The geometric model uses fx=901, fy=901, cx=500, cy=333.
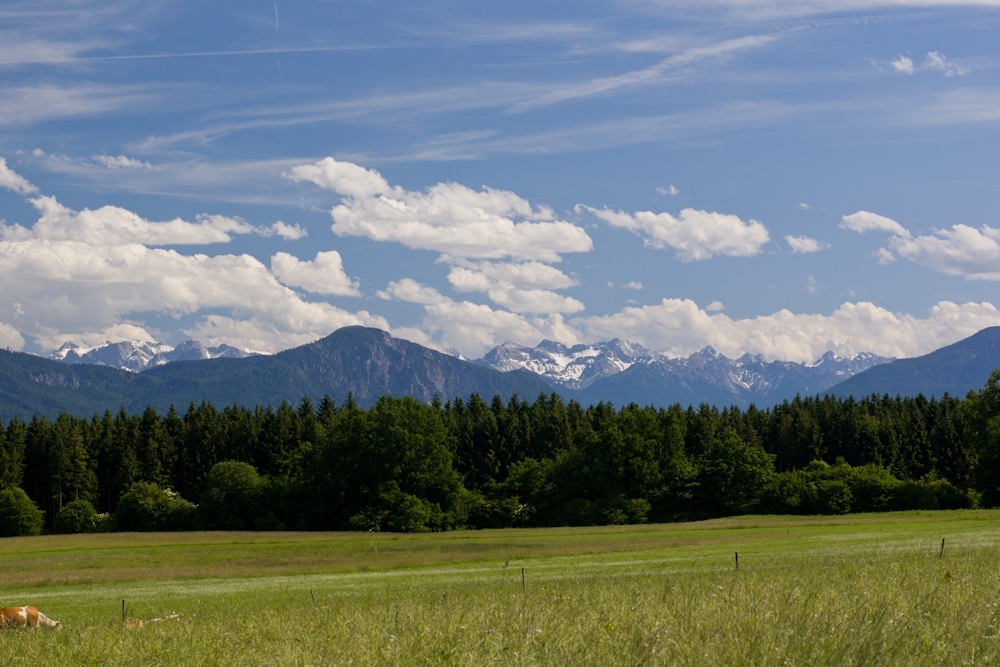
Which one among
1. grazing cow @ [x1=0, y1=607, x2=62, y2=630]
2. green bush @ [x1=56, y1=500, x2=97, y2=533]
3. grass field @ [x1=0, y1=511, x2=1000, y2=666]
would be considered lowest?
green bush @ [x1=56, y1=500, x2=97, y2=533]

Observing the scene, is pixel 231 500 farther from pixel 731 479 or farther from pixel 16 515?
pixel 731 479

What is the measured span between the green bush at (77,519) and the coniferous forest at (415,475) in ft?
0.53

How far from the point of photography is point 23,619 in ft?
68.7

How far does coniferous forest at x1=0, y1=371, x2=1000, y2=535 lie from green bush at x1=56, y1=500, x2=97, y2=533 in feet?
0.53

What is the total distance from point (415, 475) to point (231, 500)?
841 inches

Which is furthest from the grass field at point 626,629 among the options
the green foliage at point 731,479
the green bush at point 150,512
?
the green foliage at point 731,479

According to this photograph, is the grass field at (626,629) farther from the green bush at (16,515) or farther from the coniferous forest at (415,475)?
the green bush at (16,515)

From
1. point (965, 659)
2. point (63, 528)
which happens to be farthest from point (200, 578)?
point (63, 528)

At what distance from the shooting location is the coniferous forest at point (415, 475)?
310ft

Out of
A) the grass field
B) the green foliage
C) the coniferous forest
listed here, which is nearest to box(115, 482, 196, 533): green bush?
the coniferous forest

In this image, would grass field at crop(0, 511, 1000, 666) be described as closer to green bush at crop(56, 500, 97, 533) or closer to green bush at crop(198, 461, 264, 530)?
green bush at crop(198, 461, 264, 530)

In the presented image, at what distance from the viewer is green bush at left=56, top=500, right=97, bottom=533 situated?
3920 inches

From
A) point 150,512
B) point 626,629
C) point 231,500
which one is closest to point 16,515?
point 150,512

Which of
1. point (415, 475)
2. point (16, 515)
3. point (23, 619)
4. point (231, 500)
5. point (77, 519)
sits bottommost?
point (77, 519)
